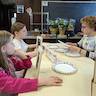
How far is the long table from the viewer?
4.40ft

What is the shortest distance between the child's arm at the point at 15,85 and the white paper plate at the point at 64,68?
14.0 inches

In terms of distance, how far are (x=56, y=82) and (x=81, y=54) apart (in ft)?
2.99

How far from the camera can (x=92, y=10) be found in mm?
3895

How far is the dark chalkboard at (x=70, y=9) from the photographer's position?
3861 millimetres

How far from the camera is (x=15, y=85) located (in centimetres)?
135

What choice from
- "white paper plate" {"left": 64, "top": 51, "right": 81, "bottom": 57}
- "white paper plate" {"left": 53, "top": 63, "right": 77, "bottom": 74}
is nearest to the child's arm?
"white paper plate" {"left": 53, "top": 63, "right": 77, "bottom": 74}

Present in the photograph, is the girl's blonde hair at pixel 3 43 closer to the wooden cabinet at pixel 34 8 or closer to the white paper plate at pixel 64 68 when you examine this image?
the white paper plate at pixel 64 68

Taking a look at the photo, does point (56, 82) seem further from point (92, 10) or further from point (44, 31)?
point (92, 10)

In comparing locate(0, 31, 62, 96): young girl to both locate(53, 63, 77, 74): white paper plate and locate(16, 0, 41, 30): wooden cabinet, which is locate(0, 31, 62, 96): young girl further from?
locate(16, 0, 41, 30): wooden cabinet

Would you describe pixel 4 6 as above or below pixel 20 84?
above

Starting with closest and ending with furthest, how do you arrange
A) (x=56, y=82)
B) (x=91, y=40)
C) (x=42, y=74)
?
(x=56, y=82) < (x=42, y=74) < (x=91, y=40)

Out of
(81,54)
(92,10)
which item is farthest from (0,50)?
(92,10)

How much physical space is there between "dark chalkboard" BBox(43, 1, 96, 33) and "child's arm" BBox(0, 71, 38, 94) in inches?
103

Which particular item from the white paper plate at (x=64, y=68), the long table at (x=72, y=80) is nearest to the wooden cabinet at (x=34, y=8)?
the long table at (x=72, y=80)
